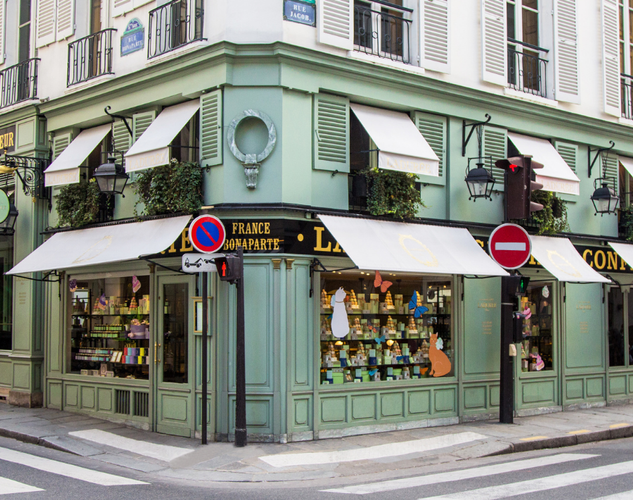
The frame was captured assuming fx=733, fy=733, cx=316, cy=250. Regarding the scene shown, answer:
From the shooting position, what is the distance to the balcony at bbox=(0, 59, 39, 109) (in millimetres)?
14578

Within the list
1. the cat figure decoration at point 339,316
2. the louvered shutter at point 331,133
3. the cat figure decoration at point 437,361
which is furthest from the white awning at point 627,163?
the cat figure decoration at point 339,316

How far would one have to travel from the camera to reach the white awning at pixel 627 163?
15398 mm

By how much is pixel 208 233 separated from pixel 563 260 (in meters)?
6.85

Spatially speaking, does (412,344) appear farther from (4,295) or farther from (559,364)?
(4,295)

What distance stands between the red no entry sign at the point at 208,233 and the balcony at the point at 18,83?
630 cm

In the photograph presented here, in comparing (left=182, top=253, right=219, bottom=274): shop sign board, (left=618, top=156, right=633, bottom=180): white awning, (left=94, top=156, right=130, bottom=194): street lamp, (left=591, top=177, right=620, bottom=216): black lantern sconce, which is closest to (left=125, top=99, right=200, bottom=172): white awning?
(left=94, top=156, right=130, bottom=194): street lamp

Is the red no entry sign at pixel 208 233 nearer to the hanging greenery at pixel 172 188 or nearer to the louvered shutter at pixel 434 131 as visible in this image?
the hanging greenery at pixel 172 188

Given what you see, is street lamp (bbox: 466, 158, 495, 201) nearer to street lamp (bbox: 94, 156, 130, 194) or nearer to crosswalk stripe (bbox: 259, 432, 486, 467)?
crosswalk stripe (bbox: 259, 432, 486, 467)

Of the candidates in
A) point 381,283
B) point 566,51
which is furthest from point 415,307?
point 566,51

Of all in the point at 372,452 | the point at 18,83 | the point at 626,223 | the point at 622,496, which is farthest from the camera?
the point at 626,223

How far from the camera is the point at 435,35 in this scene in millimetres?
12617

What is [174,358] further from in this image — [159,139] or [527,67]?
[527,67]

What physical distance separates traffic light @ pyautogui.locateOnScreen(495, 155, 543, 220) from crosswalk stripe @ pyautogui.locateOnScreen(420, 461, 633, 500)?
A: 4551 millimetres

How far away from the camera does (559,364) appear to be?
13.9 m
